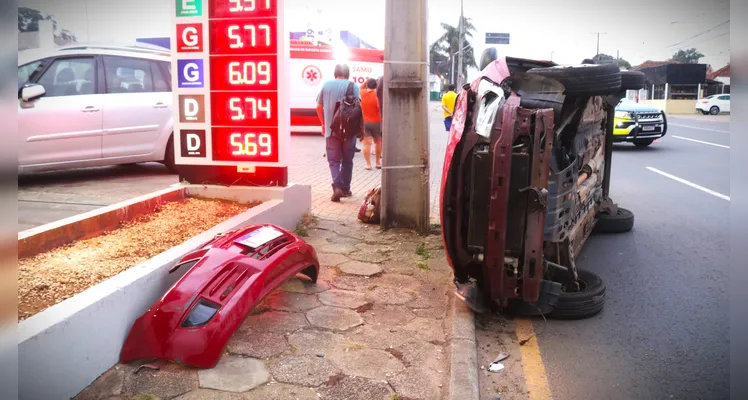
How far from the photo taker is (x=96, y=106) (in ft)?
30.3

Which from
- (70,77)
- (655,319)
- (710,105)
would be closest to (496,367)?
(655,319)

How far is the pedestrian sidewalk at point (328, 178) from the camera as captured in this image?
8172mm

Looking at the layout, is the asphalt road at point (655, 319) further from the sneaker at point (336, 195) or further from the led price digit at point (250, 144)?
the sneaker at point (336, 195)

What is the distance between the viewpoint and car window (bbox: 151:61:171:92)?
10262 millimetres

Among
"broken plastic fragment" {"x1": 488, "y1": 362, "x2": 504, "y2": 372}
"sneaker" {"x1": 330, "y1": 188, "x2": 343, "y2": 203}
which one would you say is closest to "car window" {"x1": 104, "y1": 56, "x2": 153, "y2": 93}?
"sneaker" {"x1": 330, "y1": 188, "x2": 343, "y2": 203}

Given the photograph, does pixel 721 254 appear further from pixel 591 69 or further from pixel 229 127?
pixel 229 127

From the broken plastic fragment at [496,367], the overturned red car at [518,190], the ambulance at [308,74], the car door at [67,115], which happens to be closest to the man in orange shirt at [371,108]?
the car door at [67,115]

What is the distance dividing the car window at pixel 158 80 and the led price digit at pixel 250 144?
447cm

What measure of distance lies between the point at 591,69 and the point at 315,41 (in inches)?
716

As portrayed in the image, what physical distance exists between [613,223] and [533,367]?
411cm

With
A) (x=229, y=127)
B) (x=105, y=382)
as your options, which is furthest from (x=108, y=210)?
(x=105, y=382)

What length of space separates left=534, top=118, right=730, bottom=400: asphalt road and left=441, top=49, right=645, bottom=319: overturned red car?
359 millimetres

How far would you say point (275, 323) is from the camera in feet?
13.7

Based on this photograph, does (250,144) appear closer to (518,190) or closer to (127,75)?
(518,190)
